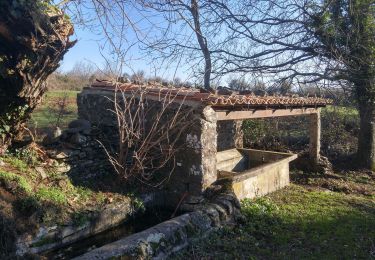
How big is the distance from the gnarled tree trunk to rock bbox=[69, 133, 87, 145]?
1085mm

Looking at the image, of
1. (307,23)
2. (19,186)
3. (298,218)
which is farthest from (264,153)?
(19,186)

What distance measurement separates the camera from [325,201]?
7.71m

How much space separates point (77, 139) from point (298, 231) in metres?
4.27

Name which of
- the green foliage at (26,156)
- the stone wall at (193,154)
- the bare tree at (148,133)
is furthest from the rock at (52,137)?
the bare tree at (148,133)

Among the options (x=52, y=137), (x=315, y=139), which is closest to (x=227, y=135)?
(x=315, y=139)

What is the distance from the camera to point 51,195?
5.31 metres

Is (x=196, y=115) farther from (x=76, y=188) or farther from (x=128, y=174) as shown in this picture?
(x=76, y=188)

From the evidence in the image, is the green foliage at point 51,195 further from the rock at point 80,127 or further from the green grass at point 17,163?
the rock at point 80,127

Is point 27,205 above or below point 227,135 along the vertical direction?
below

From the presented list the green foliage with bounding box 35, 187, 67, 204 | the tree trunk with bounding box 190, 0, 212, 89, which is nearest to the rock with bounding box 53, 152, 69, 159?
the green foliage with bounding box 35, 187, 67, 204

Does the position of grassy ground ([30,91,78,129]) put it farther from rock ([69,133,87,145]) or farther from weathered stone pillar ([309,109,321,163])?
weathered stone pillar ([309,109,321,163])

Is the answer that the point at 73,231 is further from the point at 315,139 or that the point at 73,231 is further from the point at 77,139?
the point at 315,139

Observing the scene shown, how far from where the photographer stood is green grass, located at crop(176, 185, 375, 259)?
16.2 feet

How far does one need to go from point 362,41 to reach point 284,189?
5329 mm
